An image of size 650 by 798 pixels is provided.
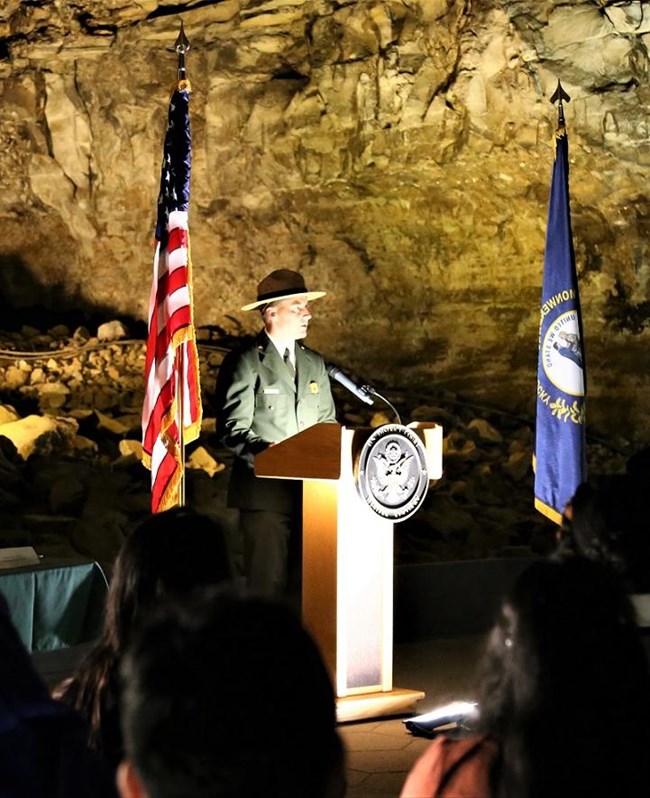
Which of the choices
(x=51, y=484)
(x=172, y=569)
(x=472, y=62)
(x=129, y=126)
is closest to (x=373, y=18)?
(x=472, y=62)

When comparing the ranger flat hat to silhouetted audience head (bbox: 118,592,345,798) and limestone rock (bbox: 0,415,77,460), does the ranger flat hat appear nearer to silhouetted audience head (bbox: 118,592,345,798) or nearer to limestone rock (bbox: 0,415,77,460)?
silhouetted audience head (bbox: 118,592,345,798)

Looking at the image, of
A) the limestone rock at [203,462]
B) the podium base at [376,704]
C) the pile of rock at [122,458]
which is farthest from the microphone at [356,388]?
the limestone rock at [203,462]

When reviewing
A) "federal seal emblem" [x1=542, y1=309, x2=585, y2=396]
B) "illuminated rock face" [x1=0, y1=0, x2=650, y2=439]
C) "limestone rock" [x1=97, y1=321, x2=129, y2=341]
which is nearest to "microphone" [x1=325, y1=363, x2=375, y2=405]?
"federal seal emblem" [x1=542, y1=309, x2=585, y2=396]

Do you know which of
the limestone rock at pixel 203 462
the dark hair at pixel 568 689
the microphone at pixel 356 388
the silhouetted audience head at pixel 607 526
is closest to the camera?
the dark hair at pixel 568 689

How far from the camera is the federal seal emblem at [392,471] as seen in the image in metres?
4.88

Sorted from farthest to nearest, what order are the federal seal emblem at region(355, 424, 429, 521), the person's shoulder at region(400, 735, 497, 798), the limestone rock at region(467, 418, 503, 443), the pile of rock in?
the limestone rock at region(467, 418, 503, 443) → the pile of rock → the federal seal emblem at region(355, 424, 429, 521) → the person's shoulder at region(400, 735, 497, 798)

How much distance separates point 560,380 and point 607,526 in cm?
290

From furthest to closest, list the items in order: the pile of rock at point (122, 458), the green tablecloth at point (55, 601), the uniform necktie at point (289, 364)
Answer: the pile of rock at point (122, 458)
the uniform necktie at point (289, 364)
the green tablecloth at point (55, 601)

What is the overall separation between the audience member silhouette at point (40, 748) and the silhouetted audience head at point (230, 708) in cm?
7

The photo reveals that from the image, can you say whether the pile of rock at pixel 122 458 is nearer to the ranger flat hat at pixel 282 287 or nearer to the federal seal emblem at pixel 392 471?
the ranger flat hat at pixel 282 287

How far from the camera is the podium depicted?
16.2ft

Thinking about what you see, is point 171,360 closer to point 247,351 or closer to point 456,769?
point 247,351

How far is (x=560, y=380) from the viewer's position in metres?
6.29

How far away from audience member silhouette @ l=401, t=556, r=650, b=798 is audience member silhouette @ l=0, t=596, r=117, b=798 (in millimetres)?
609
